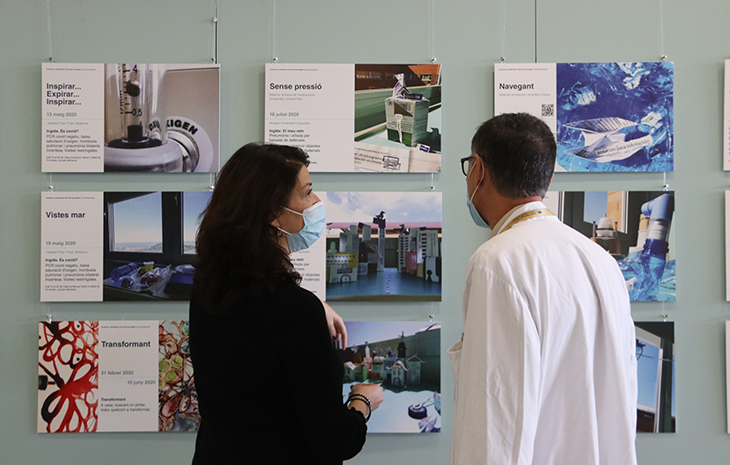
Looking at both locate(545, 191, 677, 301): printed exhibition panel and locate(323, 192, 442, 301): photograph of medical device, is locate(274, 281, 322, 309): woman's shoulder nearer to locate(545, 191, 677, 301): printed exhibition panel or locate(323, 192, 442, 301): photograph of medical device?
locate(323, 192, 442, 301): photograph of medical device

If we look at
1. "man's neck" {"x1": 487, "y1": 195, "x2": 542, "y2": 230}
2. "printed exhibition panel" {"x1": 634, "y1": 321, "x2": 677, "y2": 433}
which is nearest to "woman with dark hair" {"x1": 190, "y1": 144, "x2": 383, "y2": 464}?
"man's neck" {"x1": 487, "y1": 195, "x2": 542, "y2": 230}

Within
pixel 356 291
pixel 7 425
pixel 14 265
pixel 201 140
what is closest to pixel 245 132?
pixel 201 140

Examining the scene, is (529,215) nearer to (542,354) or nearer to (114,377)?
(542,354)

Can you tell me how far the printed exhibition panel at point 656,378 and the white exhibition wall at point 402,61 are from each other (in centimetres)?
5

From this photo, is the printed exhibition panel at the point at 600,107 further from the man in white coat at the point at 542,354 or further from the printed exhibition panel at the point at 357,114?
the man in white coat at the point at 542,354

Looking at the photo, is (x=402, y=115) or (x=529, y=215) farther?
(x=402, y=115)

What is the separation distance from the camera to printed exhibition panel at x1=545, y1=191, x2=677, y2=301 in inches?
Result: 71.4

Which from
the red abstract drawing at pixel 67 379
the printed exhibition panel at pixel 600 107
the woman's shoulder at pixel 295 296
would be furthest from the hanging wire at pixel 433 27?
the red abstract drawing at pixel 67 379

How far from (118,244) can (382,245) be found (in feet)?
3.09

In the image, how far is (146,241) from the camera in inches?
71.9

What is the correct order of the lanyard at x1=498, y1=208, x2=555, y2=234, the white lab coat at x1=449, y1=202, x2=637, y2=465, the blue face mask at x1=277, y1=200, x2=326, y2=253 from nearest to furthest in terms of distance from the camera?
the white lab coat at x1=449, y1=202, x2=637, y2=465 < the lanyard at x1=498, y1=208, x2=555, y2=234 < the blue face mask at x1=277, y1=200, x2=326, y2=253

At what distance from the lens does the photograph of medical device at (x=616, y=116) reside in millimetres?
1827

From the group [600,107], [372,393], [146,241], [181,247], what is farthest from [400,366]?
[600,107]

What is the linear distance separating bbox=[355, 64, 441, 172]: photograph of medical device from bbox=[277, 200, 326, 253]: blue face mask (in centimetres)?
63
